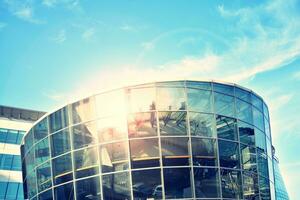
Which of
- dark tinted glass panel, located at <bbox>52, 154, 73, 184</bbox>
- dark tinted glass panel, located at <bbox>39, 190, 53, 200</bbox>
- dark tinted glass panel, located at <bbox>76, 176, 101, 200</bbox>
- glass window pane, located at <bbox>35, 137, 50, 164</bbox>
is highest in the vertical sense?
glass window pane, located at <bbox>35, 137, 50, 164</bbox>

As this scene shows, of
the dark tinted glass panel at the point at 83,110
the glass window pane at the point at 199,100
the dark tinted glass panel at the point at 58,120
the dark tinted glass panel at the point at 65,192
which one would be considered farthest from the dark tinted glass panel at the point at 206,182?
the dark tinted glass panel at the point at 58,120

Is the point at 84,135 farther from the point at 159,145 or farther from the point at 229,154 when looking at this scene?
the point at 229,154

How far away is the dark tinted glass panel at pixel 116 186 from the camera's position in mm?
21297

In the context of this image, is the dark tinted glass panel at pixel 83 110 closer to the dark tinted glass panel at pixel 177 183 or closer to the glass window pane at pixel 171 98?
the glass window pane at pixel 171 98

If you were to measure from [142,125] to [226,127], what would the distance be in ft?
15.2

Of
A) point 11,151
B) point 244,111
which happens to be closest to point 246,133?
point 244,111

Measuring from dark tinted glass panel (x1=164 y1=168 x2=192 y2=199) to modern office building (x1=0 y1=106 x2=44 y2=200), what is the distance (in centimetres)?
2480

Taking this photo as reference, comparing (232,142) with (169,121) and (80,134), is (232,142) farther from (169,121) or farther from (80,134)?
(80,134)

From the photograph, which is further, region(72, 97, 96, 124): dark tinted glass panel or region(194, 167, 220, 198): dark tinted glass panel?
region(72, 97, 96, 124): dark tinted glass panel

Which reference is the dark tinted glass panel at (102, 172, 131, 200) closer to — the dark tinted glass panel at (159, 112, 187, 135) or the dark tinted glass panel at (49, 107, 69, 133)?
the dark tinted glass panel at (159, 112, 187, 135)

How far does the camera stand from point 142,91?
886 inches

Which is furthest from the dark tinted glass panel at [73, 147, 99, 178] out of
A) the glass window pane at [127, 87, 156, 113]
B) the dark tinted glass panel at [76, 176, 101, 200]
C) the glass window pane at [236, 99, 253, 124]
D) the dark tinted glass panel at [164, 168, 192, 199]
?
the glass window pane at [236, 99, 253, 124]

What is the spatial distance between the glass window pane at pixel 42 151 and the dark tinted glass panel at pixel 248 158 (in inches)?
435

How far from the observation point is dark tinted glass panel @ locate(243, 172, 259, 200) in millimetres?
22791
